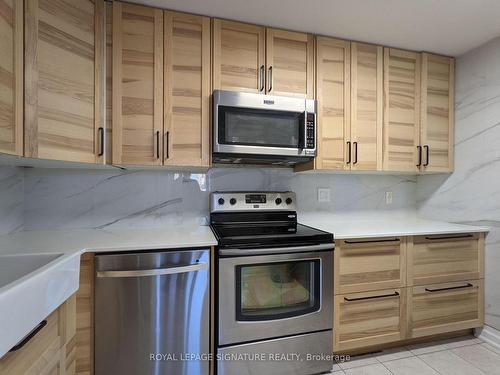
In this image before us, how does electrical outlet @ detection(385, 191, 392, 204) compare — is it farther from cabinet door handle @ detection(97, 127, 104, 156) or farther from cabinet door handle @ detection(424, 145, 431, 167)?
cabinet door handle @ detection(97, 127, 104, 156)

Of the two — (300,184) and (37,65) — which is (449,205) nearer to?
(300,184)

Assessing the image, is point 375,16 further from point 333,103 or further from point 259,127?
point 259,127

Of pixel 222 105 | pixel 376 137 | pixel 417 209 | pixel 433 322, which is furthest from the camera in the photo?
pixel 417 209

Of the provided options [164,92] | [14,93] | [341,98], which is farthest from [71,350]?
[341,98]

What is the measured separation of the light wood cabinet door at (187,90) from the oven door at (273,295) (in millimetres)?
700

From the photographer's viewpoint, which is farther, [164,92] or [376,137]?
[376,137]

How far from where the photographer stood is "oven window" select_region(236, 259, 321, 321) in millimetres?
1489

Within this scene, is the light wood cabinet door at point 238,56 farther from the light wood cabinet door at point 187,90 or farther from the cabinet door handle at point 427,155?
the cabinet door handle at point 427,155

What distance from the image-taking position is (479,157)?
2006 mm

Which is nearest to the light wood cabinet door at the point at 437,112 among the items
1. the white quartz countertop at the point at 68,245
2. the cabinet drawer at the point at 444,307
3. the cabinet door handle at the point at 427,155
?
the cabinet door handle at the point at 427,155

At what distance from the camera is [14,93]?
3.54ft

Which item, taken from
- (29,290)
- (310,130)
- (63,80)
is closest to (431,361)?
(310,130)

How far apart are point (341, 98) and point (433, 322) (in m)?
1.76

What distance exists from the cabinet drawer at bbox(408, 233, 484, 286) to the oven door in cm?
72
